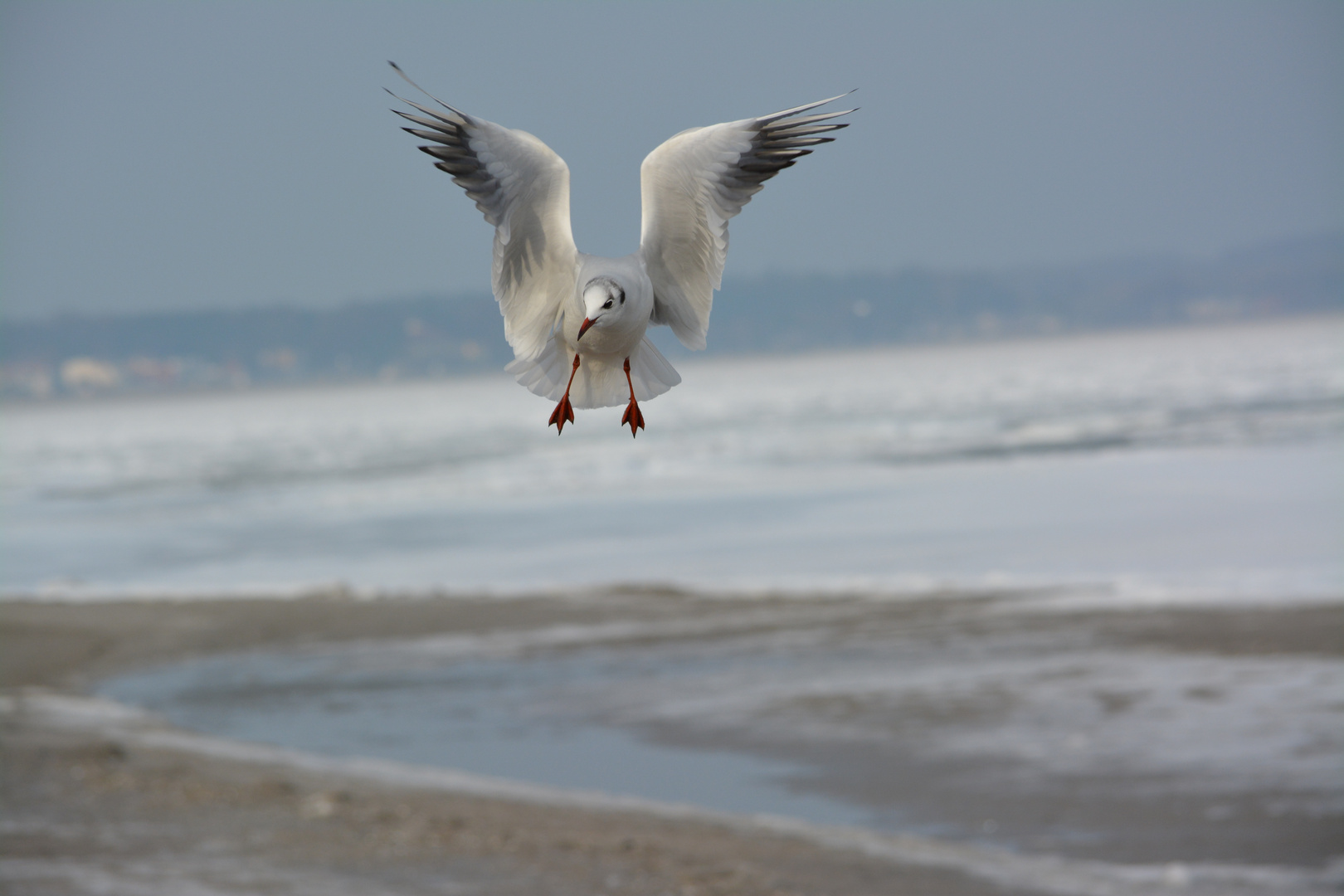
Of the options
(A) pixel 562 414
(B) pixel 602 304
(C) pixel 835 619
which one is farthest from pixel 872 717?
(B) pixel 602 304

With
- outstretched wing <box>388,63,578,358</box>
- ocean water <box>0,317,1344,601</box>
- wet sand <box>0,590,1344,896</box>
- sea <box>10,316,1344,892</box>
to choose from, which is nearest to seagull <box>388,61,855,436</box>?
outstretched wing <box>388,63,578,358</box>

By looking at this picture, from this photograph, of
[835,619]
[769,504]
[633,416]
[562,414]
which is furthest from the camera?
[769,504]

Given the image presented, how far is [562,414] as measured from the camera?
116 inches

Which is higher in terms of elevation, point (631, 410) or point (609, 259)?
point (609, 259)

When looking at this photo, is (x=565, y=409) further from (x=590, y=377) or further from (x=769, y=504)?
(x=769, y=504)

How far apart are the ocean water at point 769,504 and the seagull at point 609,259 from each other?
13.3 metres

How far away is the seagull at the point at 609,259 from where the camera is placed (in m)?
3.01

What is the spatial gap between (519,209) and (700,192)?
457 mm

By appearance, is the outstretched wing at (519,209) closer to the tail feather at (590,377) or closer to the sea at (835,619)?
the tail feather at (590,377)

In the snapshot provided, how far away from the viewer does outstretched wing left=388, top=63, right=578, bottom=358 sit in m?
3.06

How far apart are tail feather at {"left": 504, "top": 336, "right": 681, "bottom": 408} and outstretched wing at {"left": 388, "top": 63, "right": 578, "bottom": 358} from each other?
0.16ft

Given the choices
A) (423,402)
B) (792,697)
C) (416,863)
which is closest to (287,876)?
(416,863)

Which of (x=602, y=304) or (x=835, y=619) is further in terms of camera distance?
(x=835, y=619)

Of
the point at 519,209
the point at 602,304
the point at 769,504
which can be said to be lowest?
the point at 602,304
